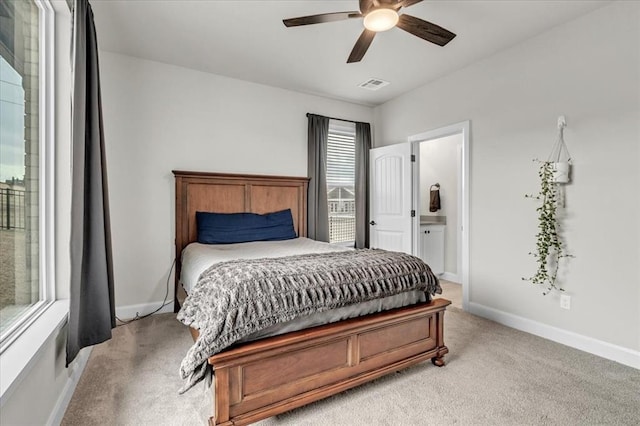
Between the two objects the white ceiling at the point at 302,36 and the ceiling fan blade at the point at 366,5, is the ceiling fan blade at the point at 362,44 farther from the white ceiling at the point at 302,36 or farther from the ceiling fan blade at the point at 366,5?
the white ceiling at the point at 302,36

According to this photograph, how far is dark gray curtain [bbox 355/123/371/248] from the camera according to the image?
4723mm

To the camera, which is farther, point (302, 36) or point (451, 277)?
point (451, 277)

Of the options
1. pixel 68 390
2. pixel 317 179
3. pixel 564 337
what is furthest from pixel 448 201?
pixel 68 390

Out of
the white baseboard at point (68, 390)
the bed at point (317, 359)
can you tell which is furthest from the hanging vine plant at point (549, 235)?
the white baseboard at point (68, 390)

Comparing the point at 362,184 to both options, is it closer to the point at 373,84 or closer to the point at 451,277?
the point at 373,84

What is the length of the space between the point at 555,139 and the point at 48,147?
3.80 metres

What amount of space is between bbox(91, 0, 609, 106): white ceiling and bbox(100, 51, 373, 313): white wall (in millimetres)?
190

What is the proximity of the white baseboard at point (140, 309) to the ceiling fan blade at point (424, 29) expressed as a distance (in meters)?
3.42

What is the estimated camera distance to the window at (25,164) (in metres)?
1.51

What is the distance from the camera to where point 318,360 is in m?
1.82

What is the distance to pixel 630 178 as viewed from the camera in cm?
238

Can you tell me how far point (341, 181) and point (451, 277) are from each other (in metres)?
2.28

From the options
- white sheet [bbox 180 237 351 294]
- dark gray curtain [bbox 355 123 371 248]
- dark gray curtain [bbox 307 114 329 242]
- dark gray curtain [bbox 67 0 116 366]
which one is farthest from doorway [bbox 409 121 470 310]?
dark gray curtain [bbox 67 0 116 366]

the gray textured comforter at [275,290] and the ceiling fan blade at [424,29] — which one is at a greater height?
the ceiling fan blade at [424,29]
